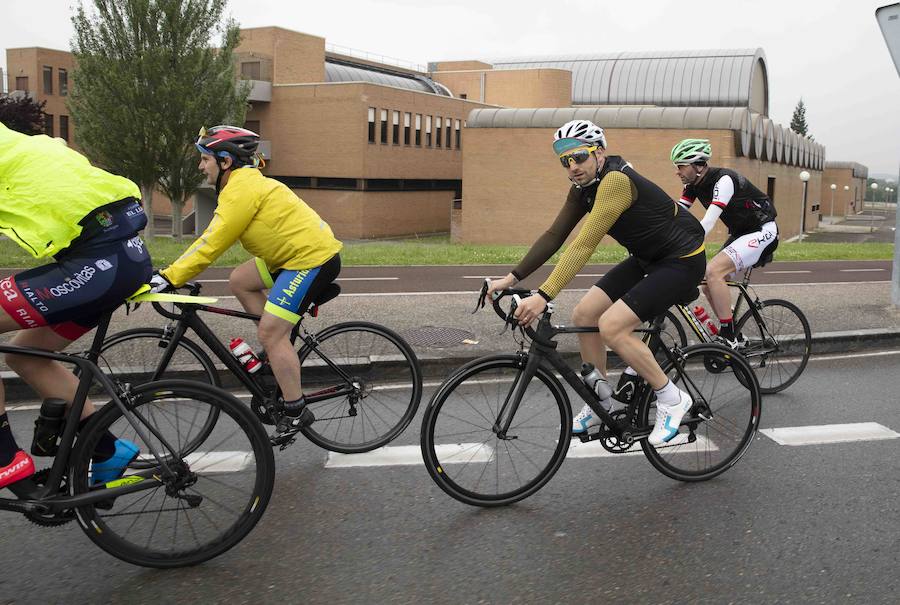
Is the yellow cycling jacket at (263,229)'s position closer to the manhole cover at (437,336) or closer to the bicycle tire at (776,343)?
the manhole cover at (437,336)

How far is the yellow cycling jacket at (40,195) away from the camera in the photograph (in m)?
3.45

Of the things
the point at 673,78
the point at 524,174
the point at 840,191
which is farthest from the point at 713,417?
the point at 840,191

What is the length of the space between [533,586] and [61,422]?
6.67ft

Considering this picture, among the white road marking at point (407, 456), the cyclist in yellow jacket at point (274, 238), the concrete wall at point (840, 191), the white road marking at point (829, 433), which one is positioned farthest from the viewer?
the concrete wall at point (840, 191)

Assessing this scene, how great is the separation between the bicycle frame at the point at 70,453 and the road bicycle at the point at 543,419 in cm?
126

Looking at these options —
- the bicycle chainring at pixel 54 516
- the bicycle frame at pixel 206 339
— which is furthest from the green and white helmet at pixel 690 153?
the bicycle chainring at pixel 54 516

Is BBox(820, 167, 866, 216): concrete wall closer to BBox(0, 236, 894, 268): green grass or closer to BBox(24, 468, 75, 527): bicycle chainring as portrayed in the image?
BBox(0, 236, 894, 268): green grass

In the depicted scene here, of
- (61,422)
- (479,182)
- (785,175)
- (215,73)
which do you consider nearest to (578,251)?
(61,422)

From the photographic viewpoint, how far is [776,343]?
7.05m

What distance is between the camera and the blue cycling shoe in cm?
375

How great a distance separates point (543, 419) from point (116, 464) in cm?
196

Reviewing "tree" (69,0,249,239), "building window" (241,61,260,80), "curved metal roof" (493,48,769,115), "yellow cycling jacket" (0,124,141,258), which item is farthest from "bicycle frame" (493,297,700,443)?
"curved metal roof" (493,48,769,115)

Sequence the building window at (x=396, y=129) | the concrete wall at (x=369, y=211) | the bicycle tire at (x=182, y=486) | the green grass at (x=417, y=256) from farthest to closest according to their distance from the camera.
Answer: the building window at (x=396, y=129), the concrete wall at (x=369, y=211), the green grass at (x=417, y=256), the bicycle tire at (x=182, y=486)

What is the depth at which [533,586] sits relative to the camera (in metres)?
3.61
